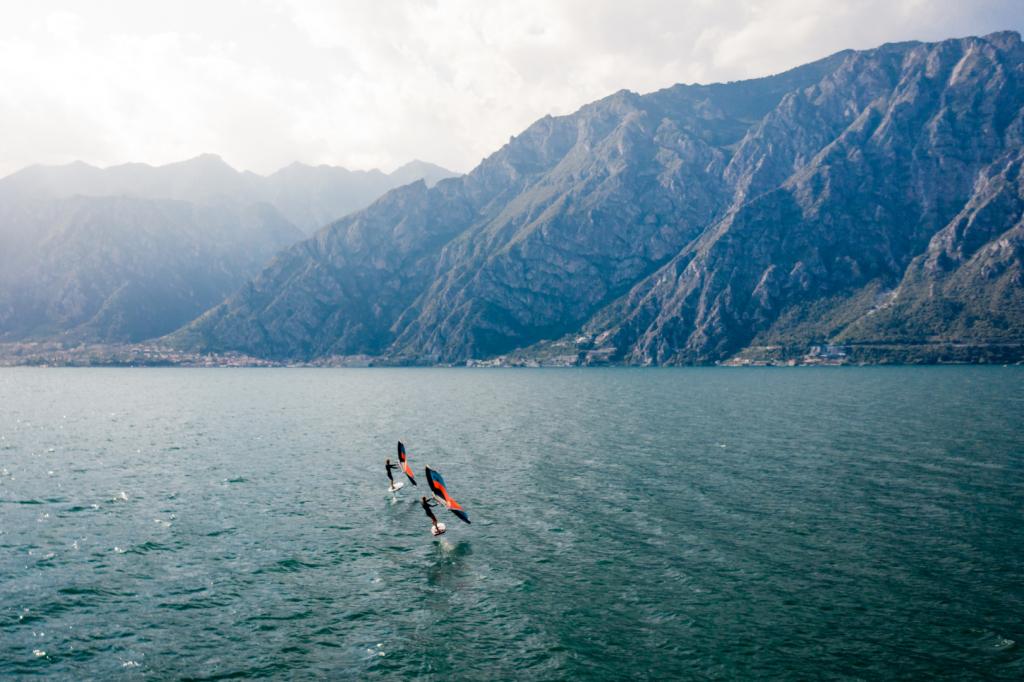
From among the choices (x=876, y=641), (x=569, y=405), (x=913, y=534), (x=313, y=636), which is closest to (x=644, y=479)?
(x=913, y=534)

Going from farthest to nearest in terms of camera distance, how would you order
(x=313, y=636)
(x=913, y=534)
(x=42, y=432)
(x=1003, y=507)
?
(x=42, y=432) → (x=1003, y=507) → (x=913, y=534) → (x=313, y=636)

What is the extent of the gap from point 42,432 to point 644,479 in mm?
117694

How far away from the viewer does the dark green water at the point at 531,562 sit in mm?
33000

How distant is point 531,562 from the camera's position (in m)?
47.4

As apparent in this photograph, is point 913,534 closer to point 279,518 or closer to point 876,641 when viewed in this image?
point 876,641

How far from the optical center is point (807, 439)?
101m

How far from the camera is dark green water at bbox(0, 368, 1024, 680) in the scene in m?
33.0

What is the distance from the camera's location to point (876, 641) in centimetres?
3350

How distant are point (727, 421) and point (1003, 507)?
70.4 meters

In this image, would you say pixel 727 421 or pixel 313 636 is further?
pixel 727 421

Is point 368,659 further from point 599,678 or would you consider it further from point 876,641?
point 876,641

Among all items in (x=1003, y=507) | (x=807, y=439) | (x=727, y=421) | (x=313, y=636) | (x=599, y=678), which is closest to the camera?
(x=599, y=678)

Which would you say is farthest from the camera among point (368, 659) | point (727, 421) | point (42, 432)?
point (727, 421)

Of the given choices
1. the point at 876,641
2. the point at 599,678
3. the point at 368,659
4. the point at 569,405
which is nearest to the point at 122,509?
the point at 368,659
